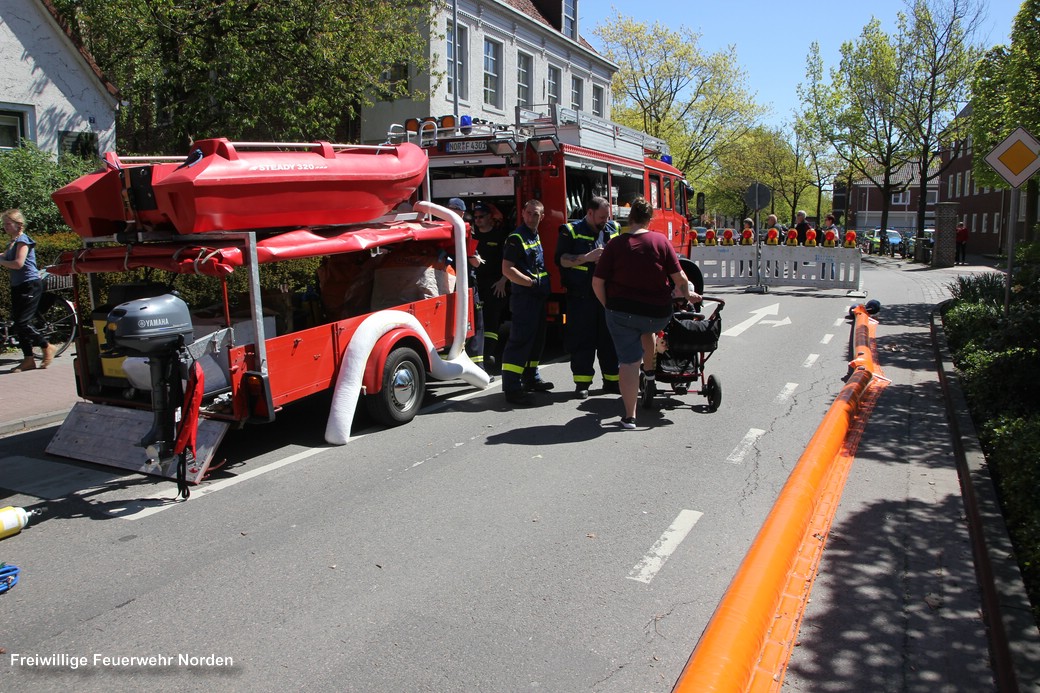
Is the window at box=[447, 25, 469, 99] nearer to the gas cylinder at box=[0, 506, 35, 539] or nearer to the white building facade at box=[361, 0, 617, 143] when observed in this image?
the white building facade at box=[361, 0, 617, 143]

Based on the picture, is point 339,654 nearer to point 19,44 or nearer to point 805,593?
point 805,593

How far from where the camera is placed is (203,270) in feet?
17.2

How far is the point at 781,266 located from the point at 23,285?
1606 cm

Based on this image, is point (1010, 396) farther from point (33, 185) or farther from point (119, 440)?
point (33, 185)

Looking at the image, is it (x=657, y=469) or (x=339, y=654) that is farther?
(x=657, y=469)

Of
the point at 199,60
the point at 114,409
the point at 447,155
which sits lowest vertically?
the point at 114,409

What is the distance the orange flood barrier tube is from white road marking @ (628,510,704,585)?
1.42 feet

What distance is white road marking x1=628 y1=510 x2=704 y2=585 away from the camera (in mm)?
4223

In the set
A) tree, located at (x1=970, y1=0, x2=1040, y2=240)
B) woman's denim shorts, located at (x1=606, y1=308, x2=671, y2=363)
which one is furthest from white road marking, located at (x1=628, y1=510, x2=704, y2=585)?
tree, located at (x1=970, y1=0, x2=1040, y2=240)

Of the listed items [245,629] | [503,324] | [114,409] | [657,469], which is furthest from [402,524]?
[503,324]

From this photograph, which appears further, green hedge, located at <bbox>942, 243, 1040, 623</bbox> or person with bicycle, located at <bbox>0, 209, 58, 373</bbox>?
person with bicycle, located at <bbox>0, 209, 58, 373</bbox>

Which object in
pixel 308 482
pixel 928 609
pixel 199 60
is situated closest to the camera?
pixel 928 609

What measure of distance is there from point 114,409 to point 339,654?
3.43 m

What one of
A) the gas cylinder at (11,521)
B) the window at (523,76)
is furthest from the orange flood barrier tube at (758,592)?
the window at (523,76)
